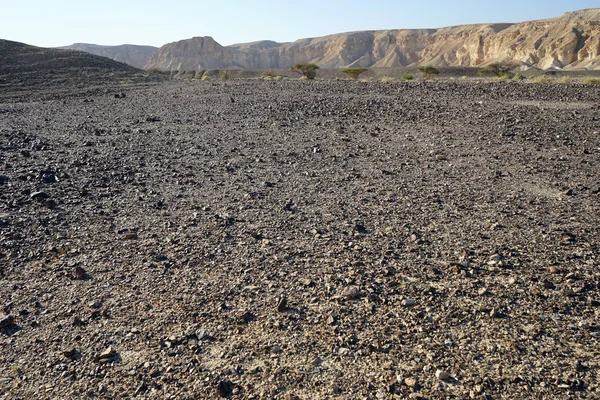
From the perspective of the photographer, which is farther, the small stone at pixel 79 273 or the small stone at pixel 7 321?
the small stone at pixel 79 273

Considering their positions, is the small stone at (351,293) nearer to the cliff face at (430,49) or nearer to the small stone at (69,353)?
the small stone at (69,353)

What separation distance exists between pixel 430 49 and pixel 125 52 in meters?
90.2

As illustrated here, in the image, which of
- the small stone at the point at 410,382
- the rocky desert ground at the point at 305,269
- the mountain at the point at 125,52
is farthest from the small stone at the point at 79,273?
the mountain at the point at 125,52

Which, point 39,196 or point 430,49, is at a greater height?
point 430,49

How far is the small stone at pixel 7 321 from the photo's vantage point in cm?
338

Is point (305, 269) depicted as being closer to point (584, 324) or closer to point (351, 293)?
point (351, 293)

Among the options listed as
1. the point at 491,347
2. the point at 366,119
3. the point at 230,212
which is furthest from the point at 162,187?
the point at 366,119

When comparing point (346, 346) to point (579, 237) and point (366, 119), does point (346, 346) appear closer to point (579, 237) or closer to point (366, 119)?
point (579, 237)

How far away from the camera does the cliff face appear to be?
2805 inches

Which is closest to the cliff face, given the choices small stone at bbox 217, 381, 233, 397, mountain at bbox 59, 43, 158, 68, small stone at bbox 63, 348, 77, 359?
mountain at bbox 59, 43, 158, 68

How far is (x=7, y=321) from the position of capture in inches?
134

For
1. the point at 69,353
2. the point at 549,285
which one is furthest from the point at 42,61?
the point at 549,285

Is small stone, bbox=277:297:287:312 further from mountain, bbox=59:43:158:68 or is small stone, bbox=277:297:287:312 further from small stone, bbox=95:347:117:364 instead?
mountain, bbox=59:43:158:68

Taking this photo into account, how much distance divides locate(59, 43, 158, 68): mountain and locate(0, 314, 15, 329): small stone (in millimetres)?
A: 147763
